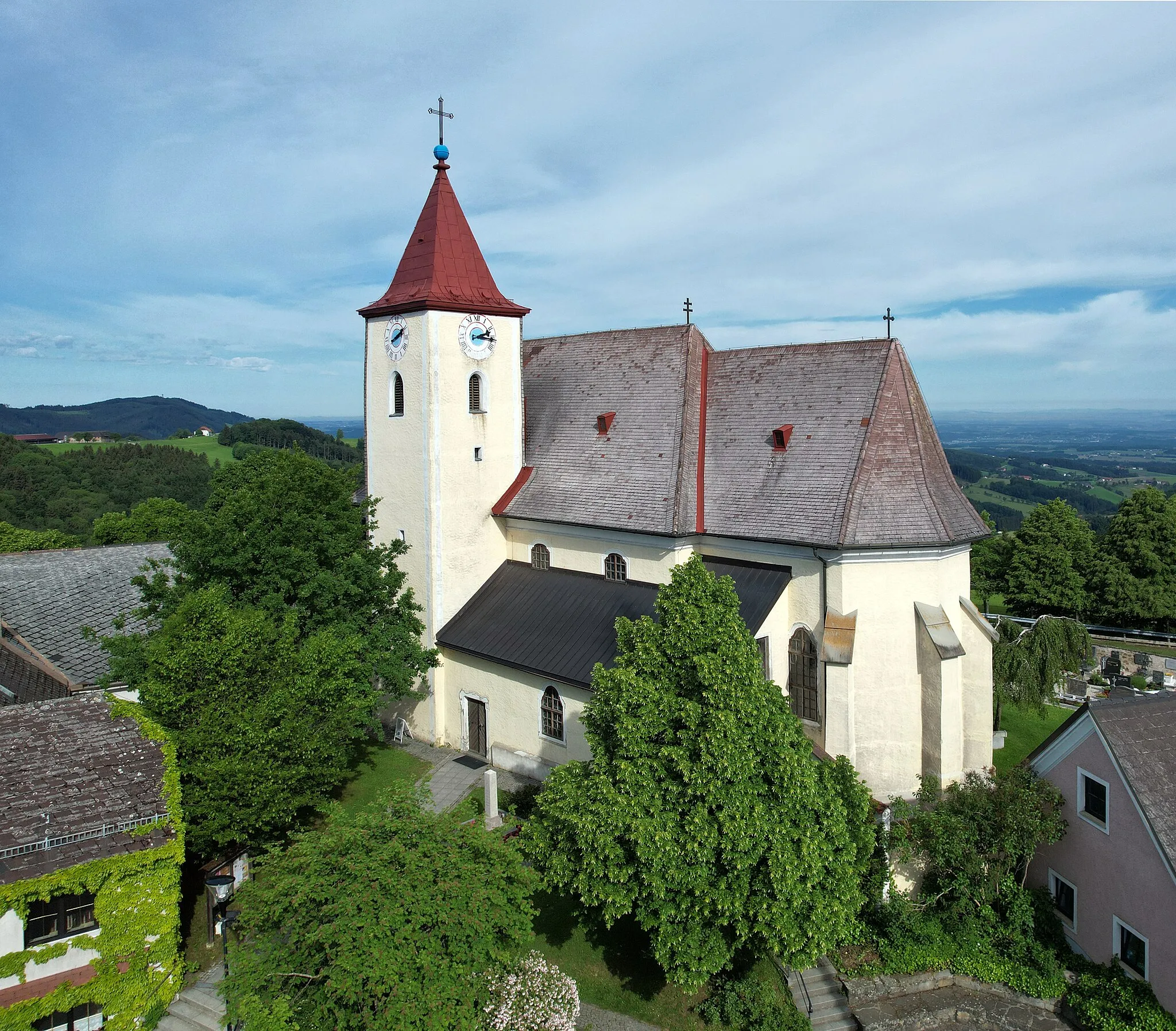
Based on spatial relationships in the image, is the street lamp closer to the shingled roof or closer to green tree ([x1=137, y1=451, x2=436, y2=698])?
green tree ([x1=137, y1=451, x2=436, y2=698])

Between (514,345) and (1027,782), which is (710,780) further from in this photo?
(514,345)

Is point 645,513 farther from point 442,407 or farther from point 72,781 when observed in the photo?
point 72,781

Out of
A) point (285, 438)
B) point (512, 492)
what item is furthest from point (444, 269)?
point (285, 438)

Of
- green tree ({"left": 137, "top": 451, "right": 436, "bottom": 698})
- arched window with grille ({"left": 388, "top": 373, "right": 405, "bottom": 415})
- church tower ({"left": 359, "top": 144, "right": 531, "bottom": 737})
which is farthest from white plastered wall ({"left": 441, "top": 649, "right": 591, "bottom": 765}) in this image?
arched window with grille ({"left": 388, "top": 373, "right": 405, "bottom": 415})

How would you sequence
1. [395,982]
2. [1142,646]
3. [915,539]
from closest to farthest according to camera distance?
[395,982]
[915,539]
[1142,646]

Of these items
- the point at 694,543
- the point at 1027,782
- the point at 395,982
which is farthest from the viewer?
the point at 694,543

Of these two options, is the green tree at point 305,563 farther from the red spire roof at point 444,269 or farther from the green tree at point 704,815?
the green tree at point 704,815

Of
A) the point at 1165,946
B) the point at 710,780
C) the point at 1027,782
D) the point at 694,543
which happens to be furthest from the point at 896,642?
the point at 710,780

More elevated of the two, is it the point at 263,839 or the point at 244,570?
the point at 244,570
